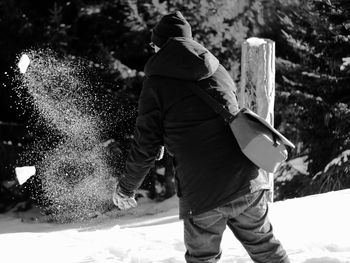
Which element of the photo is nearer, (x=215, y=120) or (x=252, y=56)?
(x=215, y=120)

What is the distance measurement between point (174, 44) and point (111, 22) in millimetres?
5212

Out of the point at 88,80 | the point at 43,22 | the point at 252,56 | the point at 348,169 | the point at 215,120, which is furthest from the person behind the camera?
the point at 43,22

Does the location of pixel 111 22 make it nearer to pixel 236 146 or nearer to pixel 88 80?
pixel 88 80

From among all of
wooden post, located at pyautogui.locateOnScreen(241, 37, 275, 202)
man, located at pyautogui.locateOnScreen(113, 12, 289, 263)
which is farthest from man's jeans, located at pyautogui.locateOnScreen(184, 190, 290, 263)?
wooden post, located at pyautogui.locateOnScreen(241, 37, 275, 202)

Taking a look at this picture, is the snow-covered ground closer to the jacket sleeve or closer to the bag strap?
the jacket sleeve

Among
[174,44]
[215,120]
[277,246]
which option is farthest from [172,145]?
[277,246]

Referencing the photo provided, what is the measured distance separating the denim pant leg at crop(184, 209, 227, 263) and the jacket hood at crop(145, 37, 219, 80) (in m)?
0.75

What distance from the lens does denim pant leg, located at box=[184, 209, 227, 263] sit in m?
3.14

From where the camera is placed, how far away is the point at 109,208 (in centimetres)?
830

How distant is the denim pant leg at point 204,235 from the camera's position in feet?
10.3

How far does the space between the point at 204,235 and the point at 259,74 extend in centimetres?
293

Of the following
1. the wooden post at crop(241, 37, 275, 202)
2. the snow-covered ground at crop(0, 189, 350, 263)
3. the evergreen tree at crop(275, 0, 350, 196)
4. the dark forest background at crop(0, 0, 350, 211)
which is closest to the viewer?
the snow-covered ground at crop(0, 189, 350, 263)

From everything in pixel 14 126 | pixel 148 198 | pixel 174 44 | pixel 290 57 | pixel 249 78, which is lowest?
pixel 148 198

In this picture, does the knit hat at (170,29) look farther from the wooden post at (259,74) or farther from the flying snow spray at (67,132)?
the flying snow spray at (67,132)
